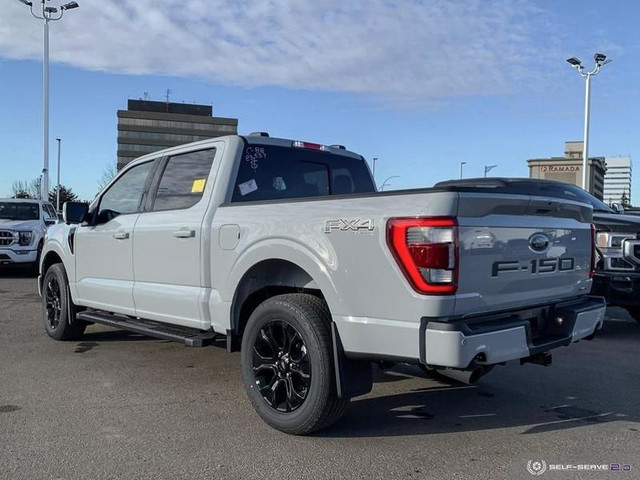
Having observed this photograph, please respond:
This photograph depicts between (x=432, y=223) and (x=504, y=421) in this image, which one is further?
(x=504, y=421)

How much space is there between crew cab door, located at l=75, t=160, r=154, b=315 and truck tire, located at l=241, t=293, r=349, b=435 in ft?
6.04

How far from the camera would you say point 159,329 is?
5.09 meters

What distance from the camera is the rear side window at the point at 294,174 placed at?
4.95 metres

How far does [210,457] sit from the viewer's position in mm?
3650

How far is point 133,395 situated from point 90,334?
2769mm

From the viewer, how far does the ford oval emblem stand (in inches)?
153

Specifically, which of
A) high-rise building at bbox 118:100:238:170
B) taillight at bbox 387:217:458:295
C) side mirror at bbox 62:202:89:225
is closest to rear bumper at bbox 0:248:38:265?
side mirror at bbox 62:202:89:225

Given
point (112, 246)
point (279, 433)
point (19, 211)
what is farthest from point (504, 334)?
point (19, 211)

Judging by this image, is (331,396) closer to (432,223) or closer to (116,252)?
(432,223)

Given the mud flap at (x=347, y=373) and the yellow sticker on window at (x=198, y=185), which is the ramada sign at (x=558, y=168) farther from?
the mud flap at (x=347, y=373)

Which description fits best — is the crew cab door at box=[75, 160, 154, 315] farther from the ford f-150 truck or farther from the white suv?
the white suv

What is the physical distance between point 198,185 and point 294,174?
0.87 metres

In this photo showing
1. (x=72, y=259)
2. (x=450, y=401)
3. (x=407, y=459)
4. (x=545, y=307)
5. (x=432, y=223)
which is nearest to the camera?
(x=432, y=223)

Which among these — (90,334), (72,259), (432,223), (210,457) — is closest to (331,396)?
(210,457)
